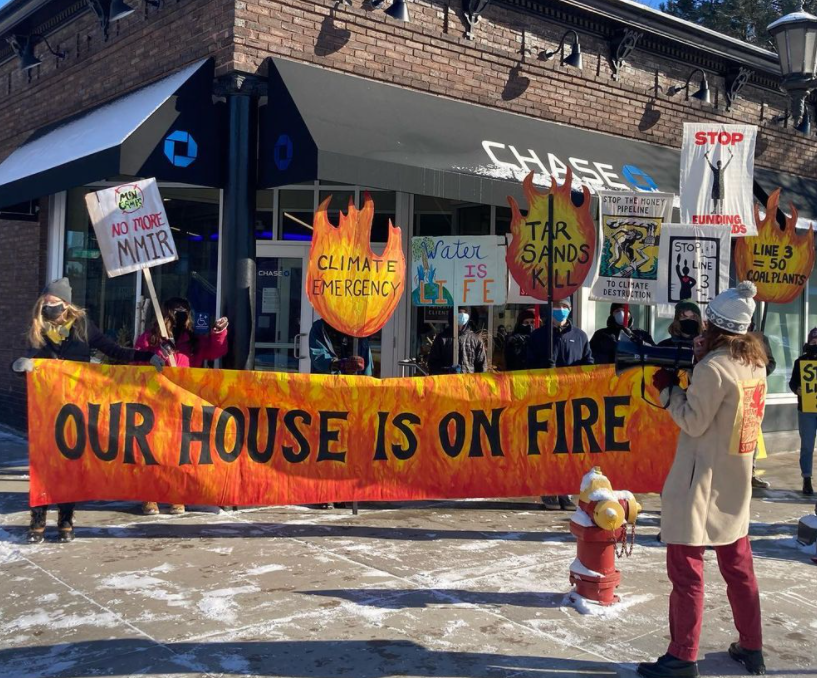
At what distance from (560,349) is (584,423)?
105cm

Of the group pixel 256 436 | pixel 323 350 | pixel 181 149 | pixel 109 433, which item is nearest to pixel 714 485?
pixel 256 436

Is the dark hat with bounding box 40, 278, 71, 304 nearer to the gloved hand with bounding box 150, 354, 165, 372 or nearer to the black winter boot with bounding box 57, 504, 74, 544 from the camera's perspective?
the gloved hand with bounding box 150, 354, 165, 372

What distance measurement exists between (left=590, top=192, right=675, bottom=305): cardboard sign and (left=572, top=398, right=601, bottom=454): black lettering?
139 centimetres

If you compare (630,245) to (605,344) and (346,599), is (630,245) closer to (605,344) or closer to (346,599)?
(605,344)

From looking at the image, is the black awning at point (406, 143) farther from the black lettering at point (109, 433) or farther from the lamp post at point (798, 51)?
the black lettering at point (109, 433)

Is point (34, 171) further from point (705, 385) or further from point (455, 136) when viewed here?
point (705, 385)

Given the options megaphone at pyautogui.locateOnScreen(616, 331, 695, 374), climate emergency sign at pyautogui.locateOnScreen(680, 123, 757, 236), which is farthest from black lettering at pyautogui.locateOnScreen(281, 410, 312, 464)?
climate emergency sign at pyautogui.locateOnScreen(680, 123, 757, 236)

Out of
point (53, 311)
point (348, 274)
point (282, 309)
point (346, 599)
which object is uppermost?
point (348, 274)

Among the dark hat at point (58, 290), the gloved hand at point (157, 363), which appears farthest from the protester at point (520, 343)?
the dark hat at point (58, 290)

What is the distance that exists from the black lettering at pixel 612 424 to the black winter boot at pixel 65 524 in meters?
4.11

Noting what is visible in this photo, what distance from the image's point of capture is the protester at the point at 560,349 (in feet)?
25.4

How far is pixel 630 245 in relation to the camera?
25.9ft

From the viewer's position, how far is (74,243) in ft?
34.9

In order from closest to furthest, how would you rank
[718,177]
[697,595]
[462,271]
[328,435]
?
[697,595] < [328,435] < [718,177] < [462,271]
